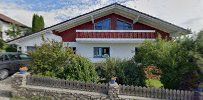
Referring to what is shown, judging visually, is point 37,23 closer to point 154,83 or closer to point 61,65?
point 61,65

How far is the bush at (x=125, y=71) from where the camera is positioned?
16.9m

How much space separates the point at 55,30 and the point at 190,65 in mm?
15942

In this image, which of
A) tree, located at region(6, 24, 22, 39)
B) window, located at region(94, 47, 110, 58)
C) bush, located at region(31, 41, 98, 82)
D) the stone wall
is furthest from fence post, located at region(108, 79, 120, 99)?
tree, located at region(6, 24, 22, 39)

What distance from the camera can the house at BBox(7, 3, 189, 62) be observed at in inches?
1031

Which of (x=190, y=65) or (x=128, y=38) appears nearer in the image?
(x=190, y=65)

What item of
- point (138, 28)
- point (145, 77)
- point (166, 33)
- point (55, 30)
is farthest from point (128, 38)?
point (145, 77)

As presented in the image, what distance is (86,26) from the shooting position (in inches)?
1105

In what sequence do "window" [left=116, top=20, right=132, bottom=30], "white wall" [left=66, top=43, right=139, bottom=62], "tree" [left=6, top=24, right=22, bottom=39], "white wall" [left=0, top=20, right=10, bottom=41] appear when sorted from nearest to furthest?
"white wall" [left=66, top=43, right=139, bottom=62]
"window" [left=116, top=20, right=132, bottom=30]
"tree" [left=6, top=24, right=22, bottom=39]
"white wall" [left=0, top=20, right=10, bottom=41]

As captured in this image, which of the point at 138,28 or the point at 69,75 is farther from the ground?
the point at 138,28

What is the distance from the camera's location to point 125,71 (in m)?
17.3

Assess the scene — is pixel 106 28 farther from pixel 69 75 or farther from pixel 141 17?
pixel 69 75

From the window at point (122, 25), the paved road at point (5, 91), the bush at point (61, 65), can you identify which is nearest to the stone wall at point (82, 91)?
the paved road at point (5, 91)

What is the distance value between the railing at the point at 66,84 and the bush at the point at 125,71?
330 cm

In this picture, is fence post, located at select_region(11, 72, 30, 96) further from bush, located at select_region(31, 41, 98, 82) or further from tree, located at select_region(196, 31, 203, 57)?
tree, located at select_region(196, 31, 203, 57)
